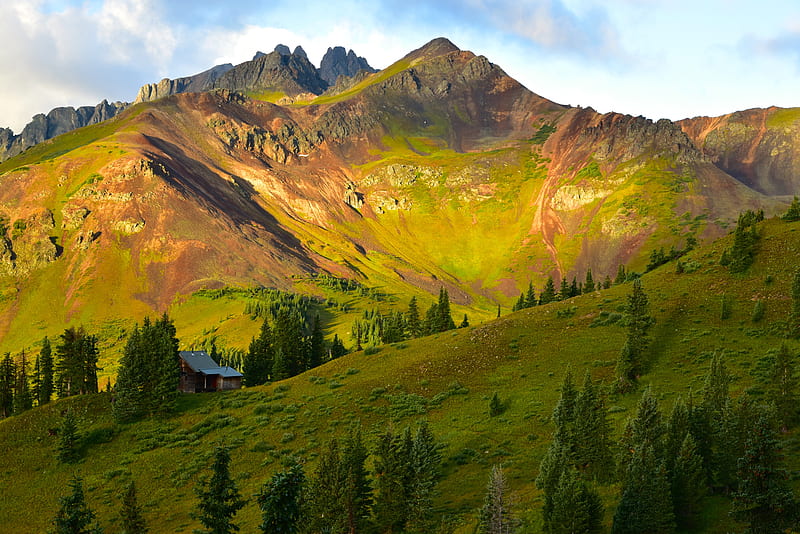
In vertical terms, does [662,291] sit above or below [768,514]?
above

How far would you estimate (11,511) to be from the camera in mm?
56094

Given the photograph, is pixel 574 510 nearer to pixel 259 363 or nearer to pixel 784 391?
pixel 784 391

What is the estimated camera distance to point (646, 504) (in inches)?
1410

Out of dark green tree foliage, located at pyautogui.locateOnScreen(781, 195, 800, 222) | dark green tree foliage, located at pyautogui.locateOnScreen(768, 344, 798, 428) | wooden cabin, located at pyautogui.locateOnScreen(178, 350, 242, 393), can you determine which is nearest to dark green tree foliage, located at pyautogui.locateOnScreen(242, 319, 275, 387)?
wooden cabin, located at pyautogui.locateOnScreen(178, 350, 242, 393)

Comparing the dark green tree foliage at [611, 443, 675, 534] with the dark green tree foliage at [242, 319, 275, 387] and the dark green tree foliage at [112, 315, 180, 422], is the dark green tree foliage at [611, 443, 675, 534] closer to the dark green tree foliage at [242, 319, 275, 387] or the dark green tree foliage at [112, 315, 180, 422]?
the dark green tree foliage at [112, 315, 180, 422]

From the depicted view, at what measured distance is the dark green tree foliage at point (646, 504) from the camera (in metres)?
35.7

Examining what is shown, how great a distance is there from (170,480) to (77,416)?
25.1m

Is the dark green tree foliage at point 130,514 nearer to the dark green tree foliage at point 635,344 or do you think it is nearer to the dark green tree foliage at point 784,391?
the dark green tree foliage at point 635,344

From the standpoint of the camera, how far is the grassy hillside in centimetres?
5531

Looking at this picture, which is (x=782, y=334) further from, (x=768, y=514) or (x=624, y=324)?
(x=768, y=514)

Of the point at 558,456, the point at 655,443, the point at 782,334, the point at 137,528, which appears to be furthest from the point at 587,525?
the point at 782,334

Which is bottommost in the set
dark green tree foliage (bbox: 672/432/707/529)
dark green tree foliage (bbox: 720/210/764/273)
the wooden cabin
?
dark green tree foliage (bbox: 672/432/707/529)

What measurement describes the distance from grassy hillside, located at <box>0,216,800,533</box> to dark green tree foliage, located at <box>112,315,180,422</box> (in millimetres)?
2424

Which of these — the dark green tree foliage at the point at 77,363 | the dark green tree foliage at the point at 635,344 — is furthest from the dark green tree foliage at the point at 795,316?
the dark green tree foliage at the point at 77,363
